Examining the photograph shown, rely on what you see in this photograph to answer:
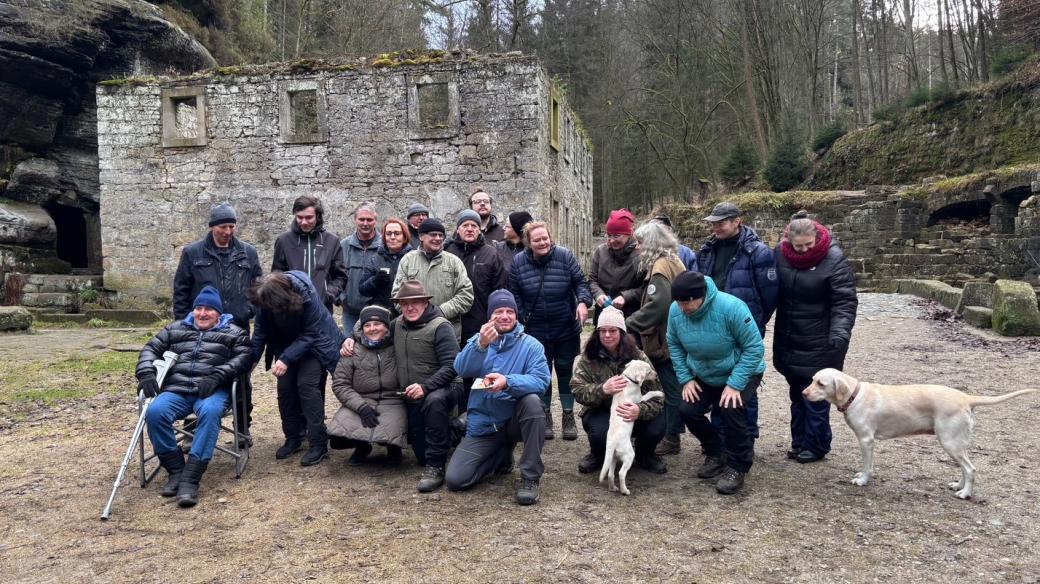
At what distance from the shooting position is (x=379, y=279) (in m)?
5.57

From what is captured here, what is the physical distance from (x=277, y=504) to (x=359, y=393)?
92 centimetres

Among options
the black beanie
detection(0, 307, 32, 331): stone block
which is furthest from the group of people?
detection(0, 307, 32, 331): stone block

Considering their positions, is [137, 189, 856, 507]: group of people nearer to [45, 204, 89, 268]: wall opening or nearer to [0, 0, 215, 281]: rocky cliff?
[0, 0, 215, 281]: rocky cliff

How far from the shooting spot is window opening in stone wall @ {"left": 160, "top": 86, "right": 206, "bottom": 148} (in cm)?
1415

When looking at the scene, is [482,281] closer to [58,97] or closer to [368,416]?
[368,416]

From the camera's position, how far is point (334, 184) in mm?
13812

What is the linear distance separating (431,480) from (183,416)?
1717 millimetres

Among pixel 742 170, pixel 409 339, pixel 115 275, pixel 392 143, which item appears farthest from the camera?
pixel 742 170

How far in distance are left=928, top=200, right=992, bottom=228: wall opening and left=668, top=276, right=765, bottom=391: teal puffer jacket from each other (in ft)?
55.0

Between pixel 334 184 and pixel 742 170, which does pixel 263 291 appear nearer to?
pixel 334 184

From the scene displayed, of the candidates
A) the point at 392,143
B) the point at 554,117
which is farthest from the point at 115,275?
the point at 554,117

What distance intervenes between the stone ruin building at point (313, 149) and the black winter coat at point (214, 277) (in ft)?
26.3

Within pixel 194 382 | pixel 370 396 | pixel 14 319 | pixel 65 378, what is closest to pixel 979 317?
pixel 370 396

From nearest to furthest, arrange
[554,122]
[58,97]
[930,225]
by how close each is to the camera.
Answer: [554,122] → [58,97] → [930,225]
